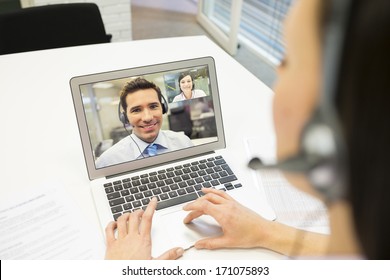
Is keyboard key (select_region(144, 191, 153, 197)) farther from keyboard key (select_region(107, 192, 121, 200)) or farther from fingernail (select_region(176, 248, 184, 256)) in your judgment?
fingernail (select_region(176, 248, 184, 256))

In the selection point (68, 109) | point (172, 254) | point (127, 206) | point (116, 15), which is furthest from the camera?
point (116, 15)

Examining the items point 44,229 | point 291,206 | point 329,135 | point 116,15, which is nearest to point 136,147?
point 44,229

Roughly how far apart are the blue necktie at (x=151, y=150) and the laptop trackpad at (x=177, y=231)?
166mm

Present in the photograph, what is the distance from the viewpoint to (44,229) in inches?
29.4

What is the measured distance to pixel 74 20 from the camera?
4.61ft

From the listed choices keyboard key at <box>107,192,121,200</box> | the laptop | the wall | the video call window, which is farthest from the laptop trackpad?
the wall

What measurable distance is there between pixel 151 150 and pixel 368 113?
654 mm

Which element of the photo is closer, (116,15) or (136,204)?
(136,204)

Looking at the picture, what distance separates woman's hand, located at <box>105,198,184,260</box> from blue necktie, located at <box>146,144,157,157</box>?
149 mm

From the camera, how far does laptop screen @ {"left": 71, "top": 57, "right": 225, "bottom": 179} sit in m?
0.83

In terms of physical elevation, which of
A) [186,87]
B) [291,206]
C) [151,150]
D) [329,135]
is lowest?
[291,206]

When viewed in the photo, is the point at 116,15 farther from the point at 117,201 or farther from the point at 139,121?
the point at 117,201

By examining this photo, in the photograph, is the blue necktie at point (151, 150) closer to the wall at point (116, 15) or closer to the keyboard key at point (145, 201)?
the keyboard key at point (145, 201)

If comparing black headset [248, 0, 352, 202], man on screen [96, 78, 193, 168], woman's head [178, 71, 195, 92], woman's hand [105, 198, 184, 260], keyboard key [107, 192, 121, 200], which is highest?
black headset [248, 0, 352, 202]
